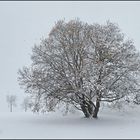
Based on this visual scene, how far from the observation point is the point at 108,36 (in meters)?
30.9

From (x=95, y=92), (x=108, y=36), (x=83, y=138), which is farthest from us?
(x=108, y=36)

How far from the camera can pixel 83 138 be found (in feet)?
65.0

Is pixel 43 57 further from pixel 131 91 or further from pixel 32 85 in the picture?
pixel 131 91

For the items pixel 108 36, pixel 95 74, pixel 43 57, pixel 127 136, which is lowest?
pixel 127 136

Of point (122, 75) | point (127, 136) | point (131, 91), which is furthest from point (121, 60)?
point (127, 136)

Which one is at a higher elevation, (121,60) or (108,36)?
(108,36)

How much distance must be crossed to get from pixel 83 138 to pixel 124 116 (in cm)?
1549

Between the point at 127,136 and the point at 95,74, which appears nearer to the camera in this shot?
the point at 127,136

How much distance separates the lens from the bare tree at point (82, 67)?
2953 centimetres

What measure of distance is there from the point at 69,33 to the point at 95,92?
22.2 ft

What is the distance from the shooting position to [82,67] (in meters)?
29.9

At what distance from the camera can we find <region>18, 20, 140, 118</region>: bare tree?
29.5 metres

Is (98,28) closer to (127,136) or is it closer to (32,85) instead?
(32,85)

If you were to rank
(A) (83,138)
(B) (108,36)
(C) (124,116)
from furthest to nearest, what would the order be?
(C) (124,116) → (B) (108,36) → (A) (83,138)
